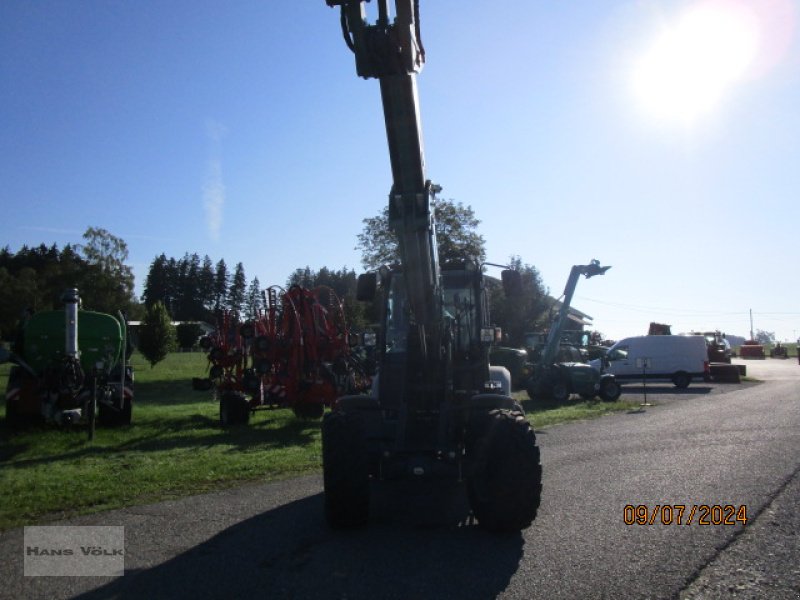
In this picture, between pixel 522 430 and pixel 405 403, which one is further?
pixel 405 403

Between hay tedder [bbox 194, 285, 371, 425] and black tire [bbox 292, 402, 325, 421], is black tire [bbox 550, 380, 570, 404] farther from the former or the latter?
black tire [bbox 292, 402, 325, 421]

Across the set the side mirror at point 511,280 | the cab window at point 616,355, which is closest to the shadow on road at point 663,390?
the cab window at point 616,355

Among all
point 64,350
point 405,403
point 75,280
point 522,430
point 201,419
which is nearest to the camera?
point 522,430

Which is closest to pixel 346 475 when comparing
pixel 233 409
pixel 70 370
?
pixel 70 370

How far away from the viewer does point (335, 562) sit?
199 inches

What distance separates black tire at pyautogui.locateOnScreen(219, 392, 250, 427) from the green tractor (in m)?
1.83

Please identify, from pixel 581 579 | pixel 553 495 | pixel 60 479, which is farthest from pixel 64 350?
pixel 581 579

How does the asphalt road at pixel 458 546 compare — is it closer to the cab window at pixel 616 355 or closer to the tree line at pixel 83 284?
the cab window at pixel 616 355

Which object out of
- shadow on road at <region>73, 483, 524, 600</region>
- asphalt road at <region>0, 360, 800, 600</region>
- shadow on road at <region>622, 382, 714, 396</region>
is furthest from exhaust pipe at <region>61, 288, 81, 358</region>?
shadow on road at <region>622, 382, 714, 396</region>

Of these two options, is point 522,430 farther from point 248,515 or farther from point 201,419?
point 201,419

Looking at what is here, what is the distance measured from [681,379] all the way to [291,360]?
19.1 meters

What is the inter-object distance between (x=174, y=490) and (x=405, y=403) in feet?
10.7

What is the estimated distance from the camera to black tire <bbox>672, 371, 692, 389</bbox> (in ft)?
87.9

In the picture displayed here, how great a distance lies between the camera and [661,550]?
523cm
